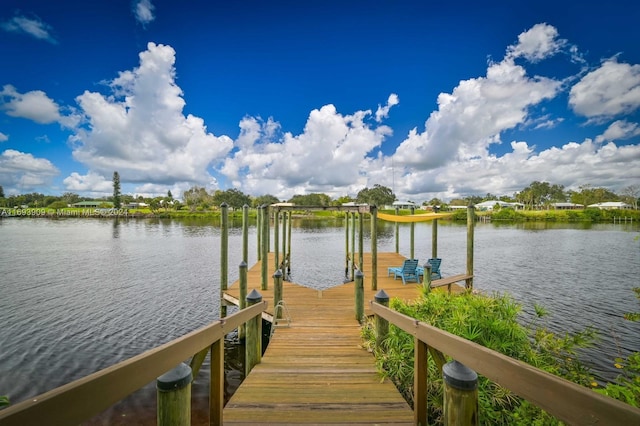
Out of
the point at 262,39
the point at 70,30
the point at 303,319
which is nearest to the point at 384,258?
the point at 303,319

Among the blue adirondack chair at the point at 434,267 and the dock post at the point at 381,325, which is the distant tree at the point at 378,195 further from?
the dock post at the point at 381,325

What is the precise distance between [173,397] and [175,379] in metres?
0.10

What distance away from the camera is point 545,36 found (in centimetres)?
1578

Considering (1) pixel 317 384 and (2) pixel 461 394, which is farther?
(1) pixel 317 384

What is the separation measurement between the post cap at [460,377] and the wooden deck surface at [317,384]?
5.45ft

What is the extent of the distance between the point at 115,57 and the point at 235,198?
217ft

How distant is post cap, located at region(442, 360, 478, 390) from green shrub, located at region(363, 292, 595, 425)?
81.1 inches

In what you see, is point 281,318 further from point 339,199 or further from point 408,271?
point 339,199

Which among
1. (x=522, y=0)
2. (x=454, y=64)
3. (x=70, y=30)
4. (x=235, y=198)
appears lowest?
(x=235, y=198)

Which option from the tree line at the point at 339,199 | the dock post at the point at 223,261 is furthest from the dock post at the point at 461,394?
the tree line at the point at 339,199

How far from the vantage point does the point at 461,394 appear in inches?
73.0

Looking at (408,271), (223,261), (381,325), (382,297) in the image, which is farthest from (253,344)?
(408,271)

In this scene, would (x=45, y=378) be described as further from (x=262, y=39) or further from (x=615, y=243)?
(x=615, y=243)

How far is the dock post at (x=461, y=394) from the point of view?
183 cm
